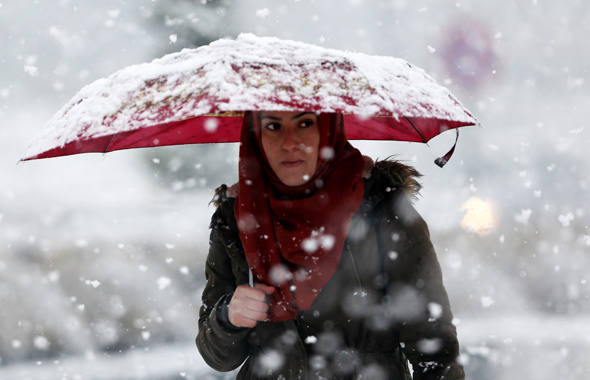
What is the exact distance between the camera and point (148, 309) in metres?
8.80

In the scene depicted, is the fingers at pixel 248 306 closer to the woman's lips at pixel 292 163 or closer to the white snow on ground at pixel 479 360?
the woman's lips at pixel 292 163

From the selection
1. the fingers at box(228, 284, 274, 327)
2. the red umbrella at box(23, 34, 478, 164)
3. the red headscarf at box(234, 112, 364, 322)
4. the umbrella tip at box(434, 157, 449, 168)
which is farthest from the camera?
the umbrella tip at box(434, 157, 449, 168)

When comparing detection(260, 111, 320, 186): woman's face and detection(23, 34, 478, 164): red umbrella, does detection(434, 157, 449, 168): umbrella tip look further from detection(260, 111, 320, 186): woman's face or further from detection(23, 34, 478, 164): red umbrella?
A: detection(260, 111, 320, 186): woman's face

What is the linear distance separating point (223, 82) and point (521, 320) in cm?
962

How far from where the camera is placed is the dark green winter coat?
69.3 inches

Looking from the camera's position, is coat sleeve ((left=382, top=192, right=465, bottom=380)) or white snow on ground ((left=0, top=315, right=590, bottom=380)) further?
white snow on ground ((left=0, top=315, right=590, bottom=380))

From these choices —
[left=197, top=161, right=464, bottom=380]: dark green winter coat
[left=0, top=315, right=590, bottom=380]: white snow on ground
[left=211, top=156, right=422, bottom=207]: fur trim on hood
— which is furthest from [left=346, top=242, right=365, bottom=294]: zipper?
[left=0, top=315, right=590, bottom=380]: white snow on ground

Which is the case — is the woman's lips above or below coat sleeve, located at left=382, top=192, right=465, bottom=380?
above

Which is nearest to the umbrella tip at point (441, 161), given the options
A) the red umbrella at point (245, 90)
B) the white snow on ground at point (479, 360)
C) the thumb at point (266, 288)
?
the red umbrella at point (245, 90)

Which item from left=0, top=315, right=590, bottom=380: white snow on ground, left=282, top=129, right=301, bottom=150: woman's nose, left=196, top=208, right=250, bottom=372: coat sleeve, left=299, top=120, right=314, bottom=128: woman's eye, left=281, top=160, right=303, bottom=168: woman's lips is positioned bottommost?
left=0, top=315, right=590, bottom=380: white snow on ground

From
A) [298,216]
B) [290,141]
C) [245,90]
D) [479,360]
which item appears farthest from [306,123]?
[479,360]

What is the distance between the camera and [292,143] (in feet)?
6.27

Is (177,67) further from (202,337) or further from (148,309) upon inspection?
(148,309)

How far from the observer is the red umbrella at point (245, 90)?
4.23ft
